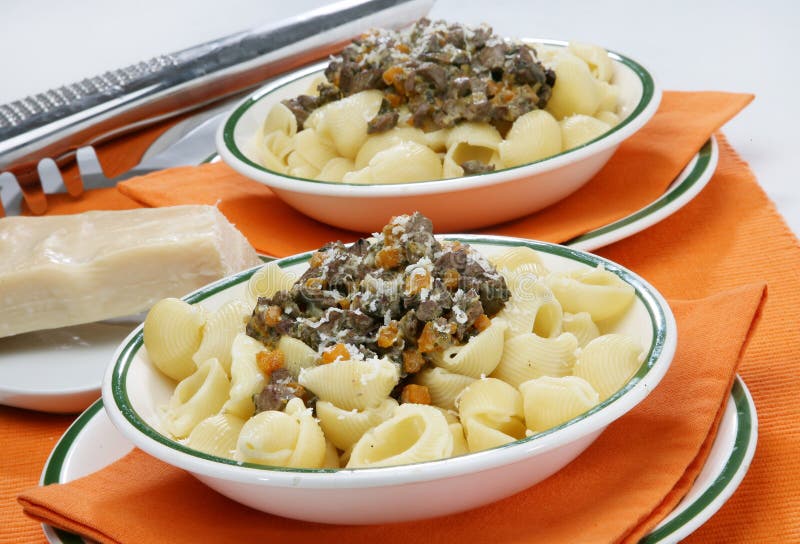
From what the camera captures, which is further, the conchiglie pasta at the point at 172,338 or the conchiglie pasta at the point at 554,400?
the conchiglie pasta at the point at 172,338

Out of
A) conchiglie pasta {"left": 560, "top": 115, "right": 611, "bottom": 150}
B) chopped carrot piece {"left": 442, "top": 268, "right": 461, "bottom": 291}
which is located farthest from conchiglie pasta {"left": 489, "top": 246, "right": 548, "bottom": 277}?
conchiglie pasta {"left": 560, "top": 115, "right": 611, "bottom": 150}

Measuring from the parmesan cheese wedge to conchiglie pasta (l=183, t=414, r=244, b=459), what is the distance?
550mm

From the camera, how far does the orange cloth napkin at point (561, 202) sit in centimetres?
222

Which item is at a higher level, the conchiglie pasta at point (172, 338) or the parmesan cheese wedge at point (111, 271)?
the conchiglie pasta at point (172, 338)

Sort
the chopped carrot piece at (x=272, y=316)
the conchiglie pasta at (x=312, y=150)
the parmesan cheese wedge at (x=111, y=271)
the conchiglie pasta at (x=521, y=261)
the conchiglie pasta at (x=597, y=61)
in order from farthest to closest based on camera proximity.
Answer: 1. the conchiglie pasta at (x=597, y=61)
2. the conchiglie pasta at (x=312, y=150)
3. the parmesan cheese wedge at (x=111, y=271)
4. the conchiglie pasta at (x=521, y=261)
5. the chopped carrot piece at (x=272, y=316)

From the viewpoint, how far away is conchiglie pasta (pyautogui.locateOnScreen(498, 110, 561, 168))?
2.20m

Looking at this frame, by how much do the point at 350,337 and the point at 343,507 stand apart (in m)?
0.27

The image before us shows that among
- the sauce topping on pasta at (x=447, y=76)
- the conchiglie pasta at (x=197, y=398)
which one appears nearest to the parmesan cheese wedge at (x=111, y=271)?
the conchiglie pasta at (x=197, y=398)

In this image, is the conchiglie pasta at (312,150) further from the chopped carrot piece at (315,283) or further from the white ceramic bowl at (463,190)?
the chopped carrot piece at (315,283)

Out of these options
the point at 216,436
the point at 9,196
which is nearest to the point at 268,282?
the point at 216,436

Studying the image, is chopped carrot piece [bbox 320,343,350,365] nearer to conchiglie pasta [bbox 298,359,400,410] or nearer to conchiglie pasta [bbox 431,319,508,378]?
conchiglie pasta [bbox 298,359,400,410]

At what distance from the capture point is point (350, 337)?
4.80 feet

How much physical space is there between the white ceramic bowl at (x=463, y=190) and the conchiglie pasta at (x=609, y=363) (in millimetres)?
646

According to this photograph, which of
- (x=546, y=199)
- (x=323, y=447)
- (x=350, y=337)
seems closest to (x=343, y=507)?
(x=323, y=447)
